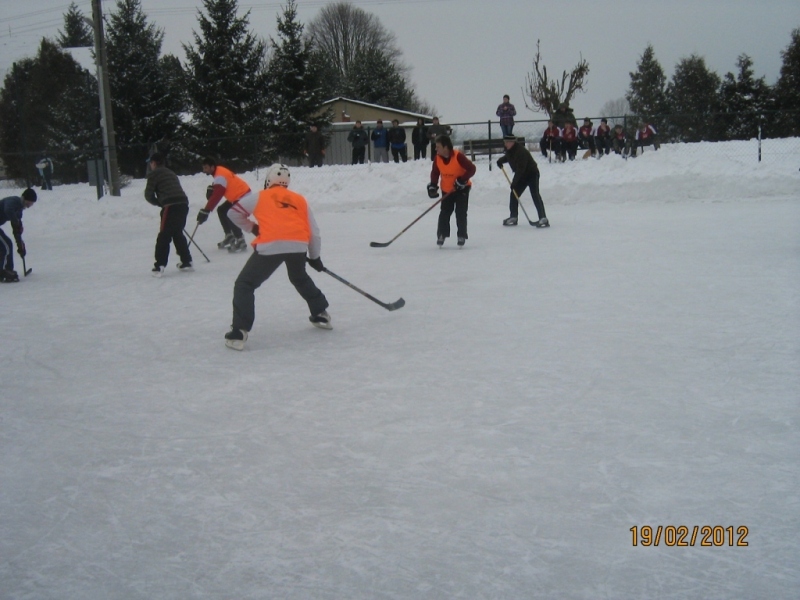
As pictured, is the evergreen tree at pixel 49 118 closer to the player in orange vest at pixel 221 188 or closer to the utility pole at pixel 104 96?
the utility pole at pixel 104 96

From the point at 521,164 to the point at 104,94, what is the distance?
10.2m

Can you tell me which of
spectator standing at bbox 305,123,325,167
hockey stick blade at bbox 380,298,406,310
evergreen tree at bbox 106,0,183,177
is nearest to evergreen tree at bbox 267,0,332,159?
evergreen tree at bbox 106,0,183,177

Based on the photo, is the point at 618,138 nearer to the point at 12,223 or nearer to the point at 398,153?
the point at 398,153

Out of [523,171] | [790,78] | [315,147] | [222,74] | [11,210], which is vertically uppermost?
[222,74]

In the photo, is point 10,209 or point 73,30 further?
point 73,30

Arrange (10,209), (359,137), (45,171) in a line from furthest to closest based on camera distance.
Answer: (359,137) < (45,171) < (10,209)

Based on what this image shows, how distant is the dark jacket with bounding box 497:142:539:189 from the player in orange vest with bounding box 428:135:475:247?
188 centimetres

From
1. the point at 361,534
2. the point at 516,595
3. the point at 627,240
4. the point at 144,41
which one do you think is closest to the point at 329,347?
the point at 361,534

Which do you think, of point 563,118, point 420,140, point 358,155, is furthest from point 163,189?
point 563,118

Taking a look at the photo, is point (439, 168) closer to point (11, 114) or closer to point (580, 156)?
point (580, 156)

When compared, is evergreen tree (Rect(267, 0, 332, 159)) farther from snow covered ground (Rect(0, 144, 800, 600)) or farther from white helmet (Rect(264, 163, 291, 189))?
white helmet (Rect(264, 163, 291, 189))

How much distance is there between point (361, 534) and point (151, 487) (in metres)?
0.93

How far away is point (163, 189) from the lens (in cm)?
810

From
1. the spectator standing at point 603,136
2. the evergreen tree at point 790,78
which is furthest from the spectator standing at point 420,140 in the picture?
the evergreen tree at point 790,78
